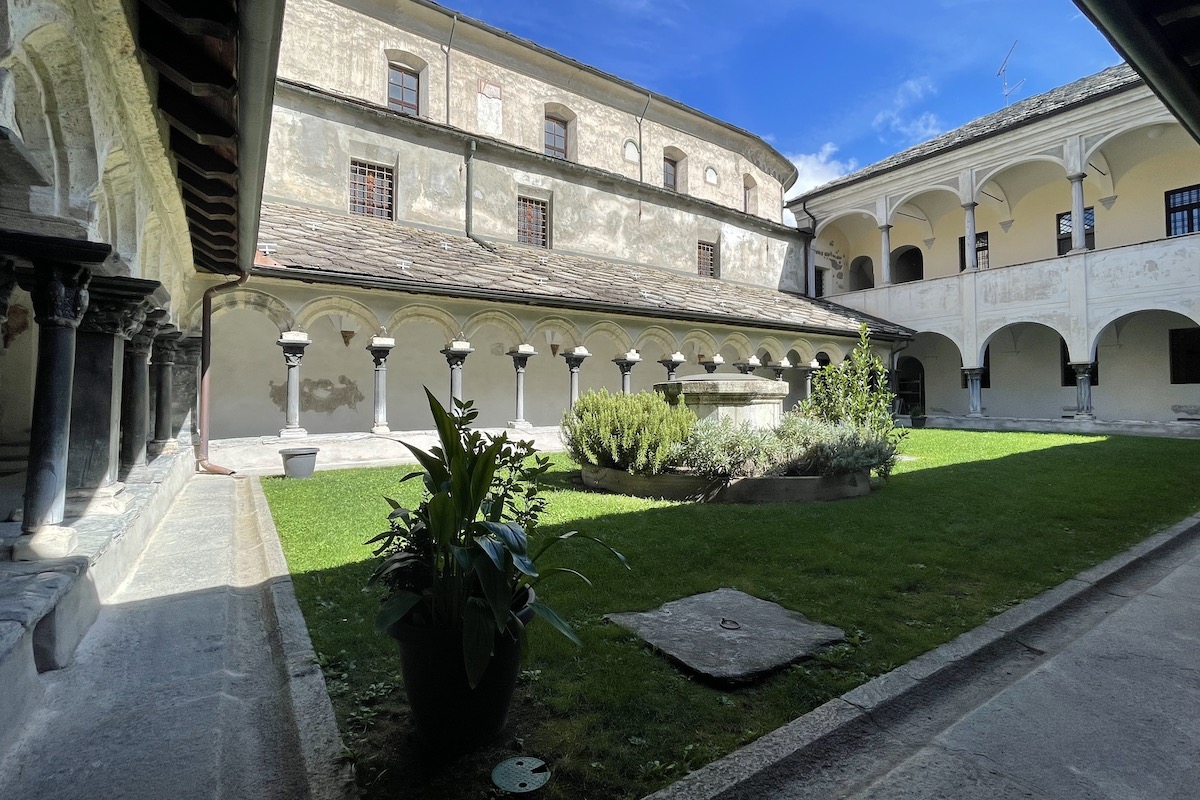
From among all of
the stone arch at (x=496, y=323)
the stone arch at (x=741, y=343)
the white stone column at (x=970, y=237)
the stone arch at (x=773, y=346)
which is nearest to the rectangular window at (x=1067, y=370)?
the white stone column at (x=970, y=237)

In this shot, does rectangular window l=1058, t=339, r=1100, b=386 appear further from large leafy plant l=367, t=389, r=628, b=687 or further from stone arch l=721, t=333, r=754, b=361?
large leafy plant l=367, t=389, r=628, b=687

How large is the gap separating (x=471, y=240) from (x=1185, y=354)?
19761 mm

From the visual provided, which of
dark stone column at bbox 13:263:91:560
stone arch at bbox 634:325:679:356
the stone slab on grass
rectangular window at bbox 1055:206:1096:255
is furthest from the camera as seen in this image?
rectangular window at bbox 1055:206:1096:255

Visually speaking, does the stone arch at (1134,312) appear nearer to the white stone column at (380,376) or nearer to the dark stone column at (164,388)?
the white stone column at (380,376)

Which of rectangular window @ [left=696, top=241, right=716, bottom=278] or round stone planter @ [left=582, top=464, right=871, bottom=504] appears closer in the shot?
round stone planter @ [left=582, top=464, right=871, bottom=504]

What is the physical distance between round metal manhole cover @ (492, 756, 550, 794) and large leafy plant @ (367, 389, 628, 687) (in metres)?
0.40

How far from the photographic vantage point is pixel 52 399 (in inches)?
147

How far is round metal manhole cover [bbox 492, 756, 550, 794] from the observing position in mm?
2037

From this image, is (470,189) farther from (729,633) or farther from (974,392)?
(974,392)

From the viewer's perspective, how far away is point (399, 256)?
12164mm

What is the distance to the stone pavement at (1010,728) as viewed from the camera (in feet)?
7.03

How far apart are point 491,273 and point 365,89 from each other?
571cm

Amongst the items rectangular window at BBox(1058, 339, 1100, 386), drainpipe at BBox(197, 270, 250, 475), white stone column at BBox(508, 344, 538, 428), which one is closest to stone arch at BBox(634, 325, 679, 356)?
white stone column at BBox(508, 344, 538, 428)

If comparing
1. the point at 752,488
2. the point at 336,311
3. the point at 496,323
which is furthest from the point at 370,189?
the point at 752,488
